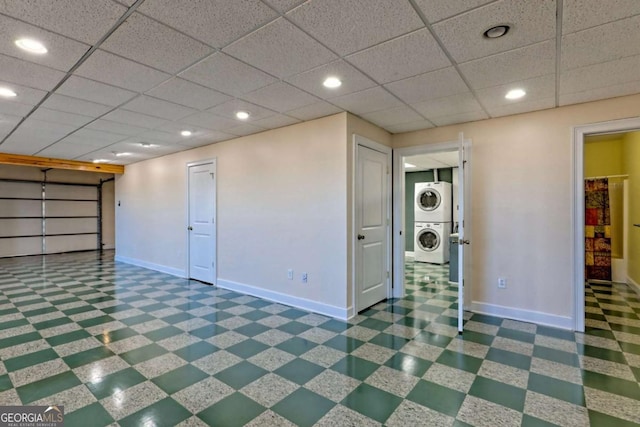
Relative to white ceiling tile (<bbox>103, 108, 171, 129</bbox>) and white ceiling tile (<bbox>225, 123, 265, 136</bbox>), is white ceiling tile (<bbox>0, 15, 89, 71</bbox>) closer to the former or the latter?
white ceiling tile (<bbox>103, 108, 171, 129</bbox>)

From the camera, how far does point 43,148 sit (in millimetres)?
5938

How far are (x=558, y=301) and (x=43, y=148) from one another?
843 centimetres

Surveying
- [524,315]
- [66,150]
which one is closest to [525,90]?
[524,315]

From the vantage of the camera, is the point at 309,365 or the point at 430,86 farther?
the point at 430,86

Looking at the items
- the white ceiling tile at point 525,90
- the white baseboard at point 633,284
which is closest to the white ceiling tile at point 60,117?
the white ceiling tile at point 525,90

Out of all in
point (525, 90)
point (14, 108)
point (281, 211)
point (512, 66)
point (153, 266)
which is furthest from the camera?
point (153, 266)

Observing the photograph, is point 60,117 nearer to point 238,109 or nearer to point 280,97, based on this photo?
point 238,109

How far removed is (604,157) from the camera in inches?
224

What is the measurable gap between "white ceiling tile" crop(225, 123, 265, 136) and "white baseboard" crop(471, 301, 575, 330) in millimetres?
3677

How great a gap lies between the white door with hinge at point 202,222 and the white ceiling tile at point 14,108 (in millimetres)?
2359

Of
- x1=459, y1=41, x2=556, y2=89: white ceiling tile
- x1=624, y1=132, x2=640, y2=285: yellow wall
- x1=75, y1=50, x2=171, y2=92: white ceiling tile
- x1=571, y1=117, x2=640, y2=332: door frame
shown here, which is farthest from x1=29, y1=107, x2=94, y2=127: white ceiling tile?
x1=624, y1=132, x2=640, y2=285: yellow wall

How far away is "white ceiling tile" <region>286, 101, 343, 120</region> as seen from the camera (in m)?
3.51

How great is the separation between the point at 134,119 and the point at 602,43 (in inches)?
183

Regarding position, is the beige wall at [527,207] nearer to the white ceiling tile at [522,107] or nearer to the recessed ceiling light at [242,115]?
the white ceiling tile at [522,107]
